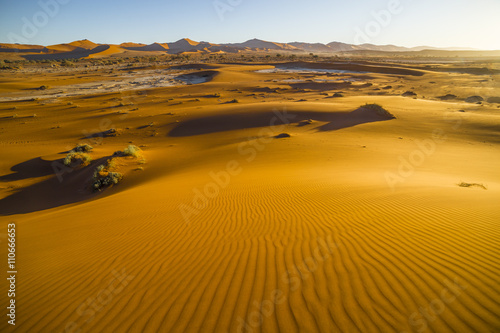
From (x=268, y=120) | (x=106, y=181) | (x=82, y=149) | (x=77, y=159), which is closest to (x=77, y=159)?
(x=77, y=159)

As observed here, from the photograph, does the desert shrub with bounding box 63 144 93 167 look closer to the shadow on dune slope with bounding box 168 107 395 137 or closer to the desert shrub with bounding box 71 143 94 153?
the desert shrub with bounding box 71 143 94 153

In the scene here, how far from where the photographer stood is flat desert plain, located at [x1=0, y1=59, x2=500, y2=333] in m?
2.99

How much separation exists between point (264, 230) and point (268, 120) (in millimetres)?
15723

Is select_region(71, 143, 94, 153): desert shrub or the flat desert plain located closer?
the flat desert plain

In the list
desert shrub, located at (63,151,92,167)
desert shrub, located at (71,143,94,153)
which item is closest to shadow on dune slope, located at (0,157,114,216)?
desert shrub, located at (63,151,92,167)

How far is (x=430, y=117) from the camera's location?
63.3ft

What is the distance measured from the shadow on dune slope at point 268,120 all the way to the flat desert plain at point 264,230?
1431mm

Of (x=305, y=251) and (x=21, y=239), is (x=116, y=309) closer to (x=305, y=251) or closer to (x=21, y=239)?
(x=305, y=251)

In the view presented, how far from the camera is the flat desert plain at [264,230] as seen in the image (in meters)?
2.99

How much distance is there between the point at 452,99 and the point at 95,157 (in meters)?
34.7

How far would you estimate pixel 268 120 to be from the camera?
65.9 ft

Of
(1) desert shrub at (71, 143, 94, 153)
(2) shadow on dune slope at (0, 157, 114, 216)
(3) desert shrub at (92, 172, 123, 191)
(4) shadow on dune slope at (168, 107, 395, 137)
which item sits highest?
(4) shadow on dune slope at (168, 107, 395, 137)

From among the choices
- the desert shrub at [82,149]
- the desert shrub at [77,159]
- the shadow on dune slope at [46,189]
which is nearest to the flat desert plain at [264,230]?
the shadow on dune slope at [46,189]

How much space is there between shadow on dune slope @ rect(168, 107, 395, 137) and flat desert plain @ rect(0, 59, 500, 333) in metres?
1.43
